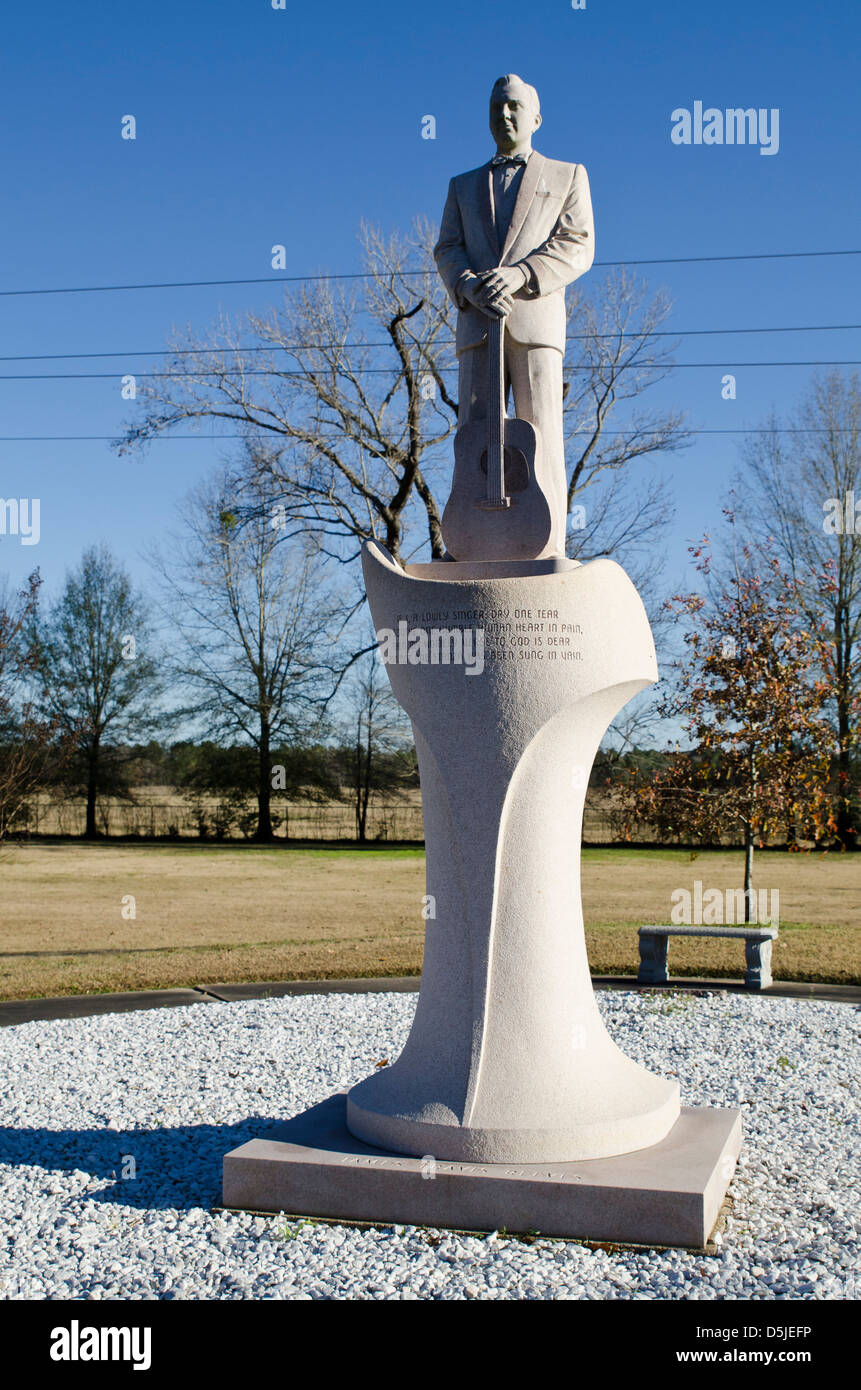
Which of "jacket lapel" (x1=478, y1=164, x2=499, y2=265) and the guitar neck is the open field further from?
"jacket lapel" (x1=478, y1=164, x2=499, y2=265)

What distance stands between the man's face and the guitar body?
54.5 inches

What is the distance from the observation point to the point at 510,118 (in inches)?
229

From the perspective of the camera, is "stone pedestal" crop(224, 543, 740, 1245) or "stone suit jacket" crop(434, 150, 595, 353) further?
"stone suit jacket" crop(434, 150, 595, 353)

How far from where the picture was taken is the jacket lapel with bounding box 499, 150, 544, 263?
5695 mm

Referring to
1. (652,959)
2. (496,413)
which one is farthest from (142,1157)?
(652,959)

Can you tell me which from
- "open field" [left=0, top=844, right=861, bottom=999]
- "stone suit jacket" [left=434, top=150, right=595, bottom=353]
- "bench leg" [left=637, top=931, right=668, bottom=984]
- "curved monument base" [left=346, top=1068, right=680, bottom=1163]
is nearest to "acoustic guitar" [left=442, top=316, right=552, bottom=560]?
"stone suit jacket" [left=434, top=150, right=595, bottom=353]

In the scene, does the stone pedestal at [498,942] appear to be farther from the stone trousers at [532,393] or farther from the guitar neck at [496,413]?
the stone trousers at [532,393]

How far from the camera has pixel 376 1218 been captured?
16.0 ft

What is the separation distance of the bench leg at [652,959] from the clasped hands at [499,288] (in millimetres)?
6585

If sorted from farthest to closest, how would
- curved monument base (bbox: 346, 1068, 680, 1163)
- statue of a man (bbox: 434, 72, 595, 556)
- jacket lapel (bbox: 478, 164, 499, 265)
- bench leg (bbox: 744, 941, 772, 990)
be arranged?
bench leg (bbox: 744, 941, 772, 990) < jacket lapel (bbox: 478, 164, 499, 265) < statue of a man (bbox: 434, 72, 595, 556) < curved monument base (bbox: 346, 1068, 680, 1163)

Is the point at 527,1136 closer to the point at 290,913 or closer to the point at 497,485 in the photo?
the point at 497,485

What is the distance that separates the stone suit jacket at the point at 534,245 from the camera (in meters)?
5.64

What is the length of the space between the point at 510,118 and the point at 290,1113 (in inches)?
204
